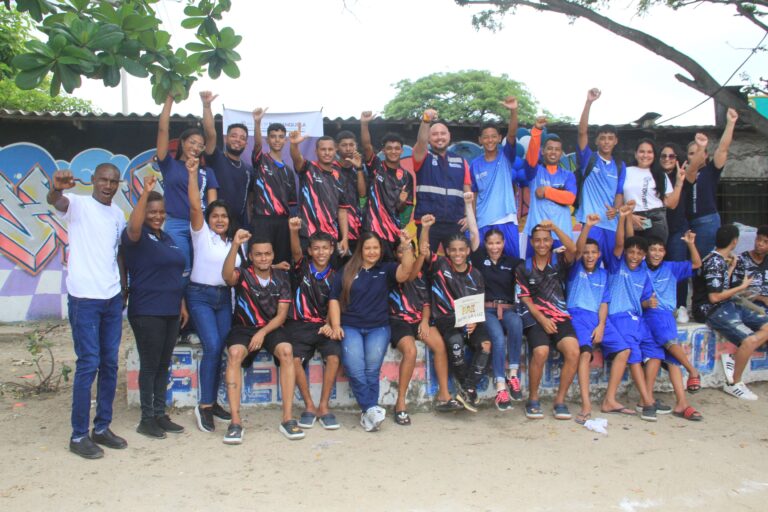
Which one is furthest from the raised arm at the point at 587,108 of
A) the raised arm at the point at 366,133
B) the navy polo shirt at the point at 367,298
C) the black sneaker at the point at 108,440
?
the black sneaker at the point at 108,440

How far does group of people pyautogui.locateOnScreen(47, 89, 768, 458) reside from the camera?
4.45 metres

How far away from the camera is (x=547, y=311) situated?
18.0 feet

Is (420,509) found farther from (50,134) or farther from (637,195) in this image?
(50,134)

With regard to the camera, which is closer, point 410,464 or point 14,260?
point 410,464

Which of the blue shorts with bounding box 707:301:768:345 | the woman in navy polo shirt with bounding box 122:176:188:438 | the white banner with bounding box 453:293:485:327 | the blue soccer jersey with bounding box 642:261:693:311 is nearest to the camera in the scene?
the woman in navy polo shirt with bounding box 122:176:188:438

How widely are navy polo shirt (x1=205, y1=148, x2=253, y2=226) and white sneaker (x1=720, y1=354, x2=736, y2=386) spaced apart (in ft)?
16.2

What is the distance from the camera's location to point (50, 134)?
364 inches

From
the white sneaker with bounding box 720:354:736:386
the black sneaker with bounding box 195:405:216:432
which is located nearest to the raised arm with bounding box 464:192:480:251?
the black sneaker with bounding box 195:405:216:432

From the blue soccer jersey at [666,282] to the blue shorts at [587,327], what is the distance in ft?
2.07

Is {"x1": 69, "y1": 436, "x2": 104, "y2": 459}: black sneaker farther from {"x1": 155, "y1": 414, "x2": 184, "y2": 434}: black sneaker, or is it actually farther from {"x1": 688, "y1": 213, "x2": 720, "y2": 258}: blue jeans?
{"x1": 688, "y1": 213, "x2": 720, "y2": 258}: blue jeans

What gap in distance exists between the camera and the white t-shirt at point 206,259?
15.9ft

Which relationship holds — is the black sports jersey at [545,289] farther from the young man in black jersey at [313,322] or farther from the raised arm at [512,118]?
the young man in black jersey at [313,322]

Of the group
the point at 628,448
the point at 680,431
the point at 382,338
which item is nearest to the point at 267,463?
the point at 382,338

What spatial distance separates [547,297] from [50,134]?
25.5 ft
